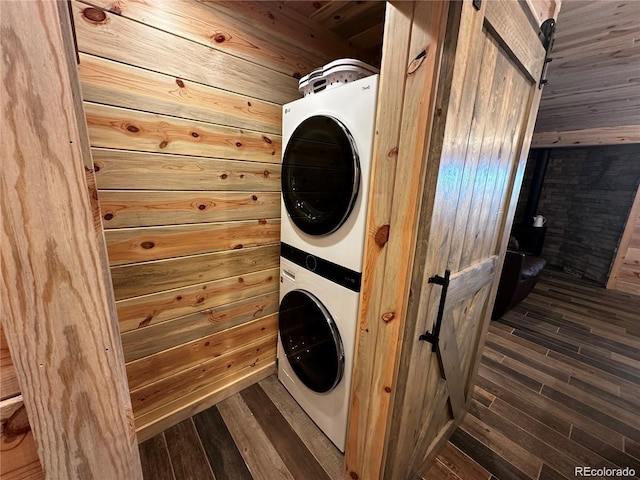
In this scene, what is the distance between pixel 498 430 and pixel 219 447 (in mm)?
1654

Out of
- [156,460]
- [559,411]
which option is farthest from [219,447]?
[559,411]

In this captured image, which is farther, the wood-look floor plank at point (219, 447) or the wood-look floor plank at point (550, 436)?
the wood-look floor plank at point (550, 436)

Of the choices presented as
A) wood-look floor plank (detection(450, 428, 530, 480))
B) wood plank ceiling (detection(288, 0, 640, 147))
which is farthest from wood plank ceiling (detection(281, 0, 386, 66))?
wood-look floor plank (detection(450, 428, 530, 480))

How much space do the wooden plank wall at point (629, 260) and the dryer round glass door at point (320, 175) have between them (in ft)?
16.4

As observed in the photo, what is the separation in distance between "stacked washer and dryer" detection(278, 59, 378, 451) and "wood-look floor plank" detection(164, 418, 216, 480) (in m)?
0.58

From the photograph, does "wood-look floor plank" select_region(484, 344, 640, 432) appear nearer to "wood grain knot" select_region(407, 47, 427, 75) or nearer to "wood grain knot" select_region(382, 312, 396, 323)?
"wood grain knot" select_region(382, 312, 396, 323)

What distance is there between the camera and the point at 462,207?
91 centimetres

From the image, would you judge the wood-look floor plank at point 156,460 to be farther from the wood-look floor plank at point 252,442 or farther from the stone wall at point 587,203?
the stone wall at point 587,203

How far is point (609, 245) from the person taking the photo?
156 inches

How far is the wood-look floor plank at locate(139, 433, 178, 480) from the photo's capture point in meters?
1.21

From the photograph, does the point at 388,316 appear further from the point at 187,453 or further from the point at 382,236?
the point at 187,453

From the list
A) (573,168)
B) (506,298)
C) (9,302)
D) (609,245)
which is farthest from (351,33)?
(573,168)

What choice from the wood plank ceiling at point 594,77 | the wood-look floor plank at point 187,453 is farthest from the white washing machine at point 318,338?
the wood plank ceiling at point 594,77

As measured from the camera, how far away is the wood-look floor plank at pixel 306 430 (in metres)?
1.29
